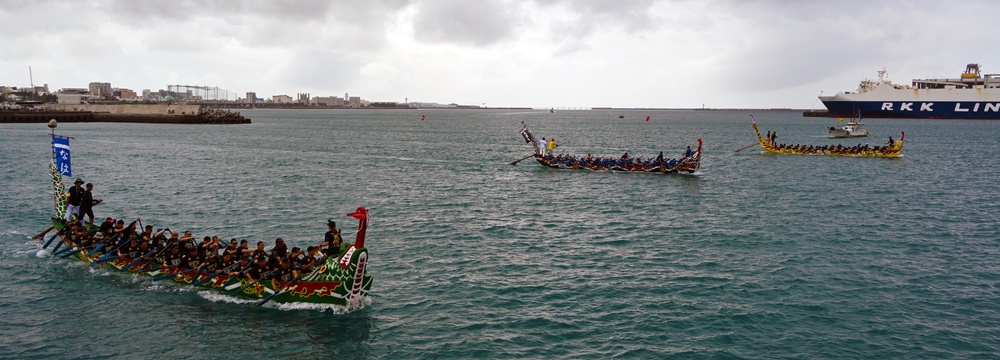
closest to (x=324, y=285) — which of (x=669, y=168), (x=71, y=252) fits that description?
(x=71, y=252)

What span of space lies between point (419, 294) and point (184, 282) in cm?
910

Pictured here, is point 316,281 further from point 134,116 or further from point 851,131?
point 134,116

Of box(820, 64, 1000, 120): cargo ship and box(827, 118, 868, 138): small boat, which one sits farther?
box(820, 64, 1000, 120): cargo ship

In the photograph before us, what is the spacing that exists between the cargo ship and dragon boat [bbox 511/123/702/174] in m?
143

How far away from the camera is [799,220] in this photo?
37500 millimetres

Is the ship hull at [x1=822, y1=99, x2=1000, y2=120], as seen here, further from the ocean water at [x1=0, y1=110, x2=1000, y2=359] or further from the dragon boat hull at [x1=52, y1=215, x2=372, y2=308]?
the dragon boat hull at [x1=52, y1=215, x2=372, y2=308]

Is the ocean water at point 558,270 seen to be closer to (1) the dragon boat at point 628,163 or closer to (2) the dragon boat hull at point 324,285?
(2) the dragon boat hull at point 324,285

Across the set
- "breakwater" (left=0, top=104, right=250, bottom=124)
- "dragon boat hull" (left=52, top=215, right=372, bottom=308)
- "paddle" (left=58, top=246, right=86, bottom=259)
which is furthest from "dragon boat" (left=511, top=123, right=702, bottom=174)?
"breakwater" (left=0, top=104, right=250, bottom=124)

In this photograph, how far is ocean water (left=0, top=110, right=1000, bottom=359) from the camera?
19.1 meters

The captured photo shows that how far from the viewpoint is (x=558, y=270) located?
26.5m

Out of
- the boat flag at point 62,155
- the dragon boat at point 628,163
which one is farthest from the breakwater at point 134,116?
the boat flag at point 62,155

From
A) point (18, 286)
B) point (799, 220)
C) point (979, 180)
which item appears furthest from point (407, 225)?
point (979, 180)

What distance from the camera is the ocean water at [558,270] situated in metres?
19.1

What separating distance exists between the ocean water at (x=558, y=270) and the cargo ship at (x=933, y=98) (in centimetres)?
14203
